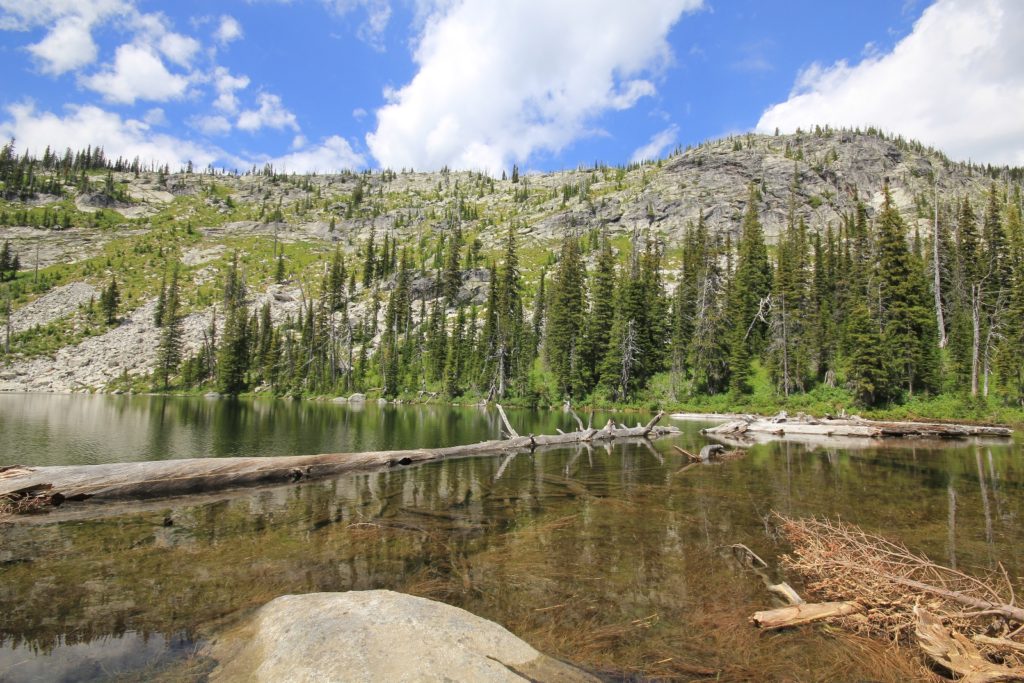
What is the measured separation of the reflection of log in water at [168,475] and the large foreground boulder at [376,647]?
11680mm

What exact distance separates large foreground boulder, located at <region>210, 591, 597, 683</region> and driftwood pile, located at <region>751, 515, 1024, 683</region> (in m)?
4.17

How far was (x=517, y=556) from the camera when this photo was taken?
10469 millimetres

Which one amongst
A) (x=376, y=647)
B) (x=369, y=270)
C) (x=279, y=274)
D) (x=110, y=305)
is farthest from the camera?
(x=279, y=274)

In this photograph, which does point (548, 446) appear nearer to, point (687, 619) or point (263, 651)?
point (687, 619)

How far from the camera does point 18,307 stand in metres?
106

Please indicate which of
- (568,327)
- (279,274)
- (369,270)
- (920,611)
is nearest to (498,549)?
(920,611)

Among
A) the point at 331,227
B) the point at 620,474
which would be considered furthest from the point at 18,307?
the point at 620,474

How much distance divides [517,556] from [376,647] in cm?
521

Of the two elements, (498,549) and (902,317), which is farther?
(902,317)

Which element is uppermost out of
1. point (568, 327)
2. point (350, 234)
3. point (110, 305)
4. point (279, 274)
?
point (350, 234)

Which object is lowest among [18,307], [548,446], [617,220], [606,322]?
[548,446]

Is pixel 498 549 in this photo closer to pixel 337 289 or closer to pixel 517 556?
pixel 517 556

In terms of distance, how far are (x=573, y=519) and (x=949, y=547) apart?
351 inches

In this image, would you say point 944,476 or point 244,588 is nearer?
point 244,588
